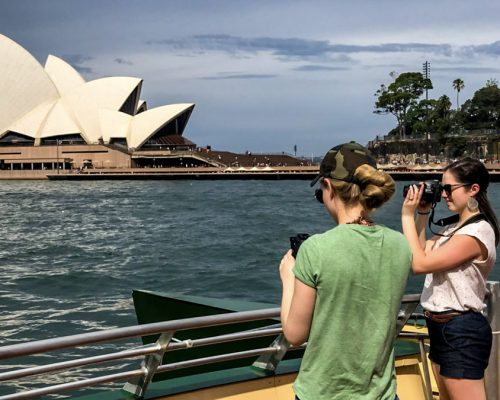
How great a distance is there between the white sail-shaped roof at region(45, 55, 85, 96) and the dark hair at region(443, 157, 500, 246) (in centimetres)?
6163

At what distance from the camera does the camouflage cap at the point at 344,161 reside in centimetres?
151

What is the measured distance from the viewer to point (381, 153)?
229 ft

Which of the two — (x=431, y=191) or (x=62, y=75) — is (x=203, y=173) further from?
(x=431, y=191)

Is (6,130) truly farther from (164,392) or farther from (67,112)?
(164,392)

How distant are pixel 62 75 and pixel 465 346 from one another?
63476mm

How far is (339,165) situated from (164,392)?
1010 mm

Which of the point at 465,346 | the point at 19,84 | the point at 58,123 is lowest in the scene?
the point at 465,346

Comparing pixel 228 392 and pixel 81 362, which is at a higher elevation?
pixel 81 362

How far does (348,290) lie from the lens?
146 centimetres

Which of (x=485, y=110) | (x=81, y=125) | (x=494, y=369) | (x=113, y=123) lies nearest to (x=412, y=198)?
(x=494, y=369)

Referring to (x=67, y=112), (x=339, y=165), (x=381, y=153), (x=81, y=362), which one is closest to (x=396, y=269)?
(x=339, y=165)

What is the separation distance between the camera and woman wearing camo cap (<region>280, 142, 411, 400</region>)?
1.44 metres

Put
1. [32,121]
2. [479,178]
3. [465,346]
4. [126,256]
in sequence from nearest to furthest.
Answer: [465,346]
[479,178]
[126,256]
[32,121]

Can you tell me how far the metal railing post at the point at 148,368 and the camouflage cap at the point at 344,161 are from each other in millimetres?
693
